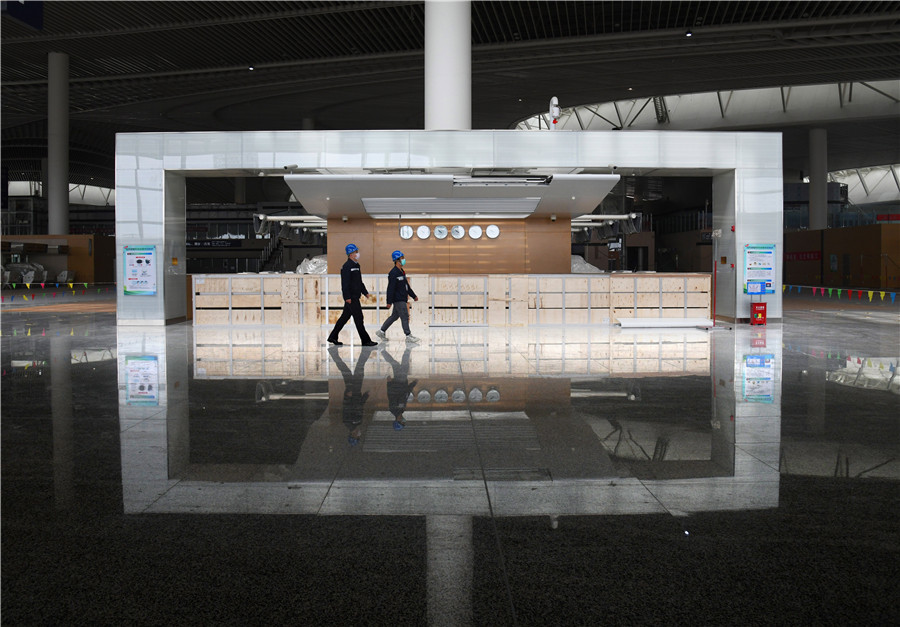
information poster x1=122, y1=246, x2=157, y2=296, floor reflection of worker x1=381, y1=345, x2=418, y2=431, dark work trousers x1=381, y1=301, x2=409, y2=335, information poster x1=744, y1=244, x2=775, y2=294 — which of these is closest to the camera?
floor reflection of worker x1=381, y1=345, x2=418, y2=431

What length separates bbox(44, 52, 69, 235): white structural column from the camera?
37656mm

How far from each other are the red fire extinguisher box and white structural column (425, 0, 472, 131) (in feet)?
29.4

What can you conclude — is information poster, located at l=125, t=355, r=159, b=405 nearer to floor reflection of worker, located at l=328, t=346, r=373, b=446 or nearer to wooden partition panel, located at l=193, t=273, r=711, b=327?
floor reflection of worker, located at l=328, t=346, r=373, b=446

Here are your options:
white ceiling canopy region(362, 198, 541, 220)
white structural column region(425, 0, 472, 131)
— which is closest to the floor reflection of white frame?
white ceiling canopy region(362, 198, 541, 220)

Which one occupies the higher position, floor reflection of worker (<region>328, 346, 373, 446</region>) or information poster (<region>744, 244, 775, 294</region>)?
information poster (<region>744, 244, 775, 294</region>)

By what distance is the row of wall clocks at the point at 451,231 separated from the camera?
73.9ft

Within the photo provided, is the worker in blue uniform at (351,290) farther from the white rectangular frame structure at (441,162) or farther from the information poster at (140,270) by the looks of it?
the information poster at (140,270)

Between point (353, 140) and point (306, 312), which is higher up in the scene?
point (353, 140)

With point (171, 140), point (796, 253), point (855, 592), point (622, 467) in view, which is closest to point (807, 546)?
point (855, 592)

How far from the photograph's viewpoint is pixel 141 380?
31.0 ft

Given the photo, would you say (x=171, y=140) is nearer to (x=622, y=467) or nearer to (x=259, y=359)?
(x=259, y=359)

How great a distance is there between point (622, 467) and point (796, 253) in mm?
48376

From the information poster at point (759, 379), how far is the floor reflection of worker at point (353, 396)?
13.6ft

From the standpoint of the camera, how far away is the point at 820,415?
6.90 m
